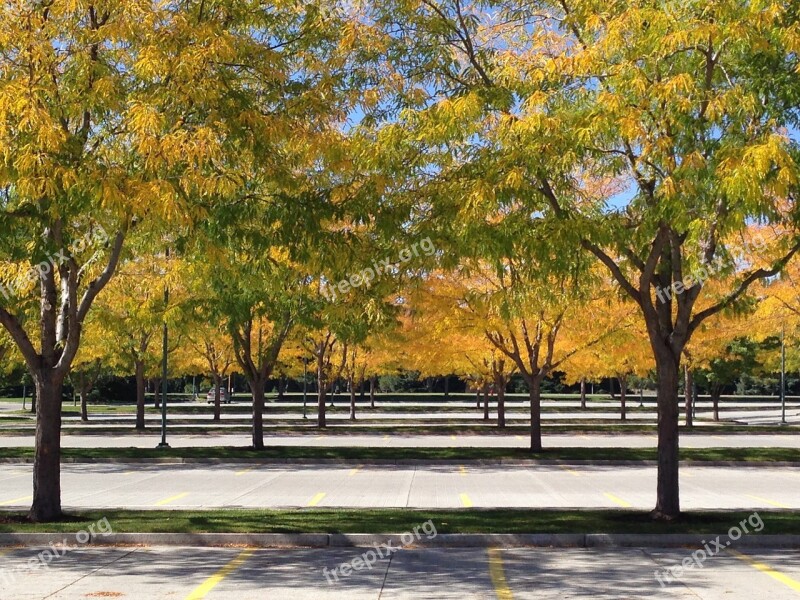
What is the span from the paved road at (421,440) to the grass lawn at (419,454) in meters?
4.34

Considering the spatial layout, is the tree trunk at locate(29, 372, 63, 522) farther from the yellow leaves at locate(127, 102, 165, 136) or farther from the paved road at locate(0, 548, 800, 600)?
the yellow leaves at locate(127, 102, 165, 136)

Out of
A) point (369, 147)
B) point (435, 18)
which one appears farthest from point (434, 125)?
point (435, 18)

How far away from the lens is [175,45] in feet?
37.1

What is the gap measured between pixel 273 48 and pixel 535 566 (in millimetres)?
7654

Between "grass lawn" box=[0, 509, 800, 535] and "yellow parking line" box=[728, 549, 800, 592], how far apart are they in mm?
1087

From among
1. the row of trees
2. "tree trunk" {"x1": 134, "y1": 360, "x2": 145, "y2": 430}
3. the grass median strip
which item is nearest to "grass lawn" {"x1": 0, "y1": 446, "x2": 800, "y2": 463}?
the grass median strip

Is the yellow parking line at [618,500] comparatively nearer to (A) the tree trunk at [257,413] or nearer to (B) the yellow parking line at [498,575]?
(B) the yellow parking line at [498,575]

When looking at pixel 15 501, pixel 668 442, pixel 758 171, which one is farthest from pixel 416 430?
pixel 758 171

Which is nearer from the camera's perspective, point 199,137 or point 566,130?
point 199,137

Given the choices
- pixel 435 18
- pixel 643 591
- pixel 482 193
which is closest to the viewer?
pixel 643 591

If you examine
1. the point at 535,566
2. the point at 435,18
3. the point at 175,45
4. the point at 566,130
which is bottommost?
the point at 535,566

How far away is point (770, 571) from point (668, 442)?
3.23 m

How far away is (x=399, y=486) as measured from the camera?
62.0 feet

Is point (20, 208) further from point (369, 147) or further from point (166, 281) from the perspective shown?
point (166, 281)
